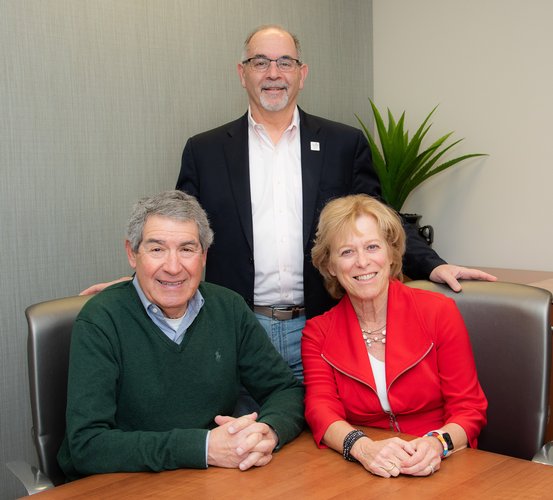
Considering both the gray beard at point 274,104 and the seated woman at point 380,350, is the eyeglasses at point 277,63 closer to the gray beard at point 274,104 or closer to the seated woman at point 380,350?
the gray beard at point 274,104

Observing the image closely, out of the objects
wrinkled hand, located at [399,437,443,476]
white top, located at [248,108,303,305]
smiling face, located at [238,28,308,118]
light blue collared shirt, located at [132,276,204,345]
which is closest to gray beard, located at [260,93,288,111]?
smiling face, located at [238,28,308,118]

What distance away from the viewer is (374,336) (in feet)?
6.58

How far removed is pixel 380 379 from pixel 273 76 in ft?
3.99

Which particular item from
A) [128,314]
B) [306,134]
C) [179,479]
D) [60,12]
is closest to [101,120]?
[60,12]

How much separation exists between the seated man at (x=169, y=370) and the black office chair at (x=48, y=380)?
8cm

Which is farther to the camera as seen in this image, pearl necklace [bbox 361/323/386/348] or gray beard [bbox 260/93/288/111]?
gray beard [bbox 260/93/288/111]

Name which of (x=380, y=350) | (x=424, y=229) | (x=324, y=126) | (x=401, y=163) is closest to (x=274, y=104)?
(x=324, y=126)

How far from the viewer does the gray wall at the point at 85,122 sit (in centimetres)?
286

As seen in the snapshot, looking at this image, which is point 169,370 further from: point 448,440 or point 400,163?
point 400,163

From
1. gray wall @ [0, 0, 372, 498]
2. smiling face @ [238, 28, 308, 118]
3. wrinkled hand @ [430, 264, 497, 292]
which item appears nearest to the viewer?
wrinkled hand @ [430, 264, 497, 292]

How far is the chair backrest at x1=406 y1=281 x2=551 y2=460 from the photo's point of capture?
6.20 ft

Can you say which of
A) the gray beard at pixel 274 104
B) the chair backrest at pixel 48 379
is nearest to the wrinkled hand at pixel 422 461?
the chair backrest at pixel 48 379

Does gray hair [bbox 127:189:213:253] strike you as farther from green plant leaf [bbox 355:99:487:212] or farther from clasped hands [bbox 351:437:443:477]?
green plant leaf [bbox 355:99:487:212]

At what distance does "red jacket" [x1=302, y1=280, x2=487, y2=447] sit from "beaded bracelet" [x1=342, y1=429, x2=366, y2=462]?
18 centimetres
